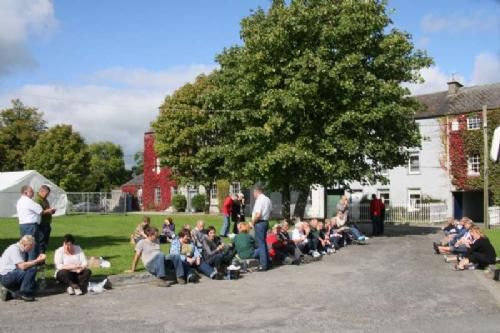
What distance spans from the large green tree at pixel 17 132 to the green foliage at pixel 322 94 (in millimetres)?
47687

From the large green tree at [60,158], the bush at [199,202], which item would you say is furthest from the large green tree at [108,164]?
the bush at [199,202]

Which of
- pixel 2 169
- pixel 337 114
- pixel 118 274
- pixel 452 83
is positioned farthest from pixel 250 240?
pixel 2 169

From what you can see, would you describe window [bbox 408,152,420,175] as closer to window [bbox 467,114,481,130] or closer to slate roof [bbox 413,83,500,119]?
slate roof [bbox 413,83,500,119]

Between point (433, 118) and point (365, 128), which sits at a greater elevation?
point (433, 118)

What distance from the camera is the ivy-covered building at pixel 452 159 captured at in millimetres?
43219

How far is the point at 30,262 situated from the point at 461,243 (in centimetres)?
1151

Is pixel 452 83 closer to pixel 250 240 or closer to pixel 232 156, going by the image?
pixel 232 156

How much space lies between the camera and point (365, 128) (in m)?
24.8

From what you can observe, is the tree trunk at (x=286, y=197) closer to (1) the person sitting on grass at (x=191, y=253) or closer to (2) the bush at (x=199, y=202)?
(1) the person sitting on grass at (x=191, y=253)

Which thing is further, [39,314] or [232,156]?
[232,156]

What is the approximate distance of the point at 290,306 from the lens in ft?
33.0

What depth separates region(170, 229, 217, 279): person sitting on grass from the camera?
1309 centimetres

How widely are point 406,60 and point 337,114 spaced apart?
4.32 meters

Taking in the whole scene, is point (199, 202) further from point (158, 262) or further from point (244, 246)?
point (158, 262)
